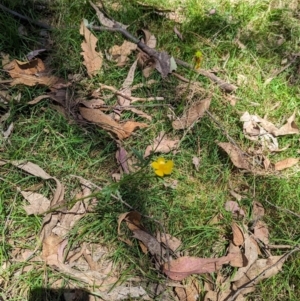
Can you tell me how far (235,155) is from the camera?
2.61m

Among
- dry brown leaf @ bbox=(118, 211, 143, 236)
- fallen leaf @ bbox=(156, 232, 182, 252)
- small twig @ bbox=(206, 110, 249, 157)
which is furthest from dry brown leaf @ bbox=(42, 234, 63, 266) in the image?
small twig @ bbox=(206, 110, 249, 157)

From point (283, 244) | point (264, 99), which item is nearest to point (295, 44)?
point (264, 99)

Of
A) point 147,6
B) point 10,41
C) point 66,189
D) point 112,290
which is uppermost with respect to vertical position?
point 147,6

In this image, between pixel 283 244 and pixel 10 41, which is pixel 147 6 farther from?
pixel 283 244

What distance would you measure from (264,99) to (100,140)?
3.70 ft

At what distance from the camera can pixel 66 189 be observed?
7.81ft

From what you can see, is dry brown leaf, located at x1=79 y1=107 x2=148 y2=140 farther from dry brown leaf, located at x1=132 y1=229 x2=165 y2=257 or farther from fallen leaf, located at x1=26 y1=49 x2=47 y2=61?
dry brown leaf, located at x1=132 y1=229 x2=165 y2=257

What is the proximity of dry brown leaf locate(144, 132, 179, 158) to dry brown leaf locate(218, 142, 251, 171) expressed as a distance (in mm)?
285

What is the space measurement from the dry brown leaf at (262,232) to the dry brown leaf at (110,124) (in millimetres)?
859

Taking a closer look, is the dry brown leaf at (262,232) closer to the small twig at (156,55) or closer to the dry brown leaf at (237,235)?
the dry brown leaf at (237,235)

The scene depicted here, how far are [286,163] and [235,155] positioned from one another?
1.06 ft

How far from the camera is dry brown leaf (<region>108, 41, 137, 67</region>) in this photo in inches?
113

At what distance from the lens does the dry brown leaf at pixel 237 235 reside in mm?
2328

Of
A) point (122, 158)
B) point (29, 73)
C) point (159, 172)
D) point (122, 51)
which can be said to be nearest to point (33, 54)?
point (29, 73)
